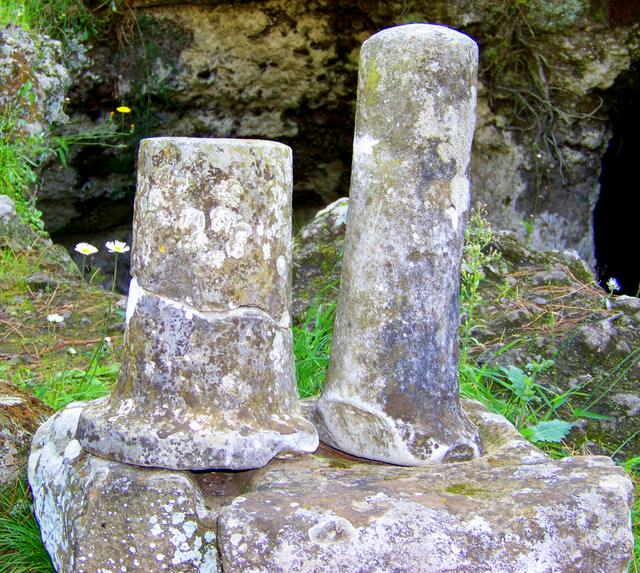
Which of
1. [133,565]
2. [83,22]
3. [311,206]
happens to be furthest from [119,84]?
[133,565]

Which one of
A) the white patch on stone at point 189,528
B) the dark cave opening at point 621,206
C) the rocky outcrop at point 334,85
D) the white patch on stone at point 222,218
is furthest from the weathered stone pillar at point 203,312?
the dark cave opening at point 621,206

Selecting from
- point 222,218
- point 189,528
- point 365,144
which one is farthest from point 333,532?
point 365,144

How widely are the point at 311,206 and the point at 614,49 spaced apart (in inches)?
100.0

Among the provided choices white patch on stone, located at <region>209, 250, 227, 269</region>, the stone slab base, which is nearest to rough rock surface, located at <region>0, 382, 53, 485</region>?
the stone slab base

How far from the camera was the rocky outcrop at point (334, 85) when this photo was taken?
17.5ft

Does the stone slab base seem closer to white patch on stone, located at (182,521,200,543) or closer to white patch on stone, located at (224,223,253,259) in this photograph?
white patch on stone, located at (182,521,200,543)

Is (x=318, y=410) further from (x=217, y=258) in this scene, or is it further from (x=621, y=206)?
(x=621, y=206)

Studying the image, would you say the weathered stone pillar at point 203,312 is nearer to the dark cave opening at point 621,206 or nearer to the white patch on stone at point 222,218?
the white patch on stone at point 222,218

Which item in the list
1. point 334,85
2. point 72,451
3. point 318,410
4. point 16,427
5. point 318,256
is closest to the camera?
point 72,451

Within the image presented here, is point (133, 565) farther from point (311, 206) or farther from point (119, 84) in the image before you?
point (311, 206)

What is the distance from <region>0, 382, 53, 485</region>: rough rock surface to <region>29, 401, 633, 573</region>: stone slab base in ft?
1.22

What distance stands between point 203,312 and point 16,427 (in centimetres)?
88

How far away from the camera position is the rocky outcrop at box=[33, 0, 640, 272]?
5328 millimetres

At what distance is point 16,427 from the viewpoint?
2588 mm
